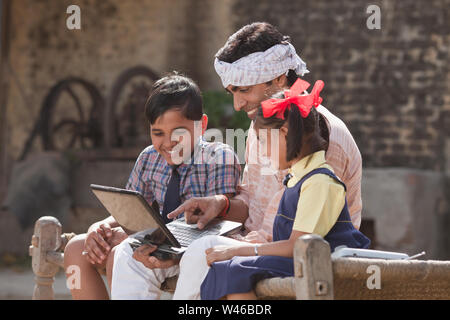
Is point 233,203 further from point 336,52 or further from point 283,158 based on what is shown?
point 336,52

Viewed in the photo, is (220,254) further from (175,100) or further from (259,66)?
(259,66)

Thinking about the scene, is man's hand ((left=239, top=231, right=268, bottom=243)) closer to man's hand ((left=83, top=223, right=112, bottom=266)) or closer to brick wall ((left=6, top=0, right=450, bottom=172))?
man's hand ((left=83, top=223, right=112, bottom=266))

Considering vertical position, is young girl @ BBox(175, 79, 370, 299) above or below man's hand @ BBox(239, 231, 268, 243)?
above

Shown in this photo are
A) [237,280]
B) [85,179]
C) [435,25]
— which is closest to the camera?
[237,280]

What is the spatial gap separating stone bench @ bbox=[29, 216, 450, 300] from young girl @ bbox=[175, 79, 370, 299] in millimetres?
86

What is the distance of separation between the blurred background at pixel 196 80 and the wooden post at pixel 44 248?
3132mm

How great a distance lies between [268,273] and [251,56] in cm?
112

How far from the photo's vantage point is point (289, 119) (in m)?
2.71

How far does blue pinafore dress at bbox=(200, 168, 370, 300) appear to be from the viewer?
2484 mm

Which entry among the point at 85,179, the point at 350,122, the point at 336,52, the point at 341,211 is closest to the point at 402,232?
the point at 350,122

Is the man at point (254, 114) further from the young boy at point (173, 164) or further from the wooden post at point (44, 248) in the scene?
the wooden post at point (44, 248)

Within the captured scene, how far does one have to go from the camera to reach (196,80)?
30.7 feet

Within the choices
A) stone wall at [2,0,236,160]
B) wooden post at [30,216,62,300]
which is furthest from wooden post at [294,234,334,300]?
stone wall at [2,0,236,160]

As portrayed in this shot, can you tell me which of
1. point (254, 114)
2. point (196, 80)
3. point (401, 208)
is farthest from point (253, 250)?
point (196, 80)
